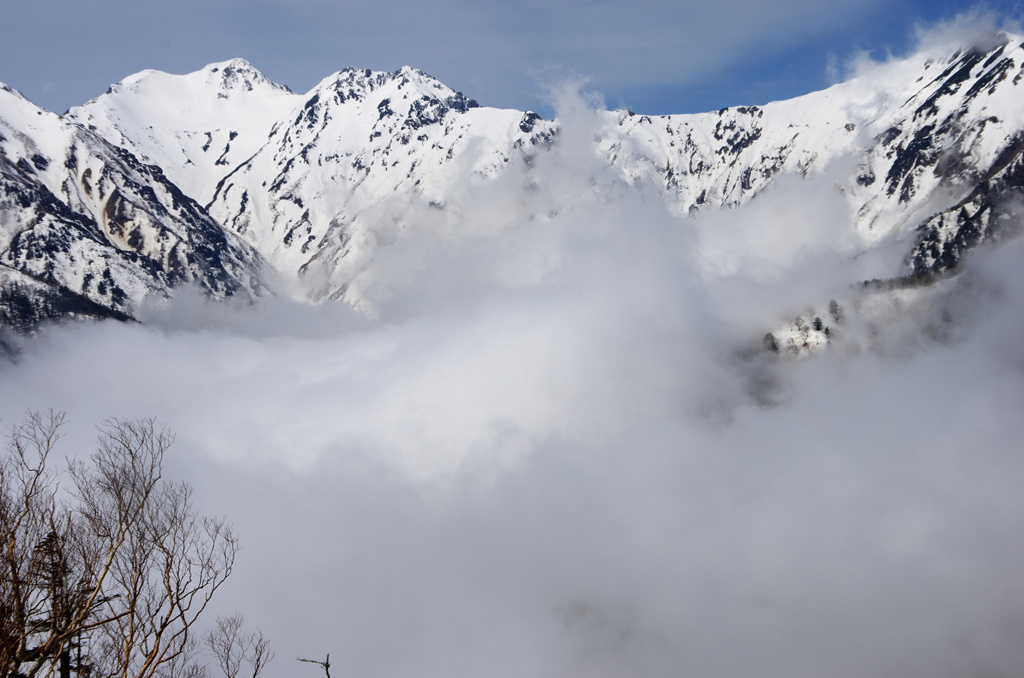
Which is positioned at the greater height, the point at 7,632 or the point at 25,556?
the point at 25,556

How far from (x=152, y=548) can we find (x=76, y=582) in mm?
2643

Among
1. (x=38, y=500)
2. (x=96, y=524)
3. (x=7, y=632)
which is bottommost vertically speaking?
(x=7, y=632)

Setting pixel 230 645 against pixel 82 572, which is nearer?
pixel 82 572

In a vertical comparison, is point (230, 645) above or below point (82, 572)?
below

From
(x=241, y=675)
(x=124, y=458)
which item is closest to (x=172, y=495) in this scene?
(x=124, y=458)

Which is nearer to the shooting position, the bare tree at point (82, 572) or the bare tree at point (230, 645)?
the bare tree at point (82, 572)

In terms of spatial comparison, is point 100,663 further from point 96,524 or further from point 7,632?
point 7,632

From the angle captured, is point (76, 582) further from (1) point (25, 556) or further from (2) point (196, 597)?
(2) point (196, 597)

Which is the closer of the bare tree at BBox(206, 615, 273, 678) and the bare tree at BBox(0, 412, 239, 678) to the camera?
the bare tree at BBox(0, 412, 239, 678)

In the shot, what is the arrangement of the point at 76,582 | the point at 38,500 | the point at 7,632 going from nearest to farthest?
the point at 7,632
the point at 76,582
the point at 38,500

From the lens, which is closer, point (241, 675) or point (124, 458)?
point (124, 458)

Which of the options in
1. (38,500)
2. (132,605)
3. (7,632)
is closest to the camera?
(7,632)

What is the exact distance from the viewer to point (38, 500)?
28641 millimetres

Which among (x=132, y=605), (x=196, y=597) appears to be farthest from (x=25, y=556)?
(x=196, y=597)
